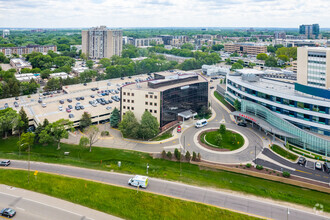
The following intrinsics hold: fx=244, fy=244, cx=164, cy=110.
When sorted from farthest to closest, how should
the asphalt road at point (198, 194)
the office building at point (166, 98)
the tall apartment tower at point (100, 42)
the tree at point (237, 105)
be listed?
1. the tall apartment tower at point (100, 42)
2. the tree at point (237, 105)
3. the office building at point (166, 98)
4. the asphalt road at point (198, 194)

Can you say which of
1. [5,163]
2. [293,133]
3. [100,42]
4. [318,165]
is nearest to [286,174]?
[318,165]

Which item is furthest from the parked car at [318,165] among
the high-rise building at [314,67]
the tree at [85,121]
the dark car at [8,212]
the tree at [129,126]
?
the tree at [85,121]

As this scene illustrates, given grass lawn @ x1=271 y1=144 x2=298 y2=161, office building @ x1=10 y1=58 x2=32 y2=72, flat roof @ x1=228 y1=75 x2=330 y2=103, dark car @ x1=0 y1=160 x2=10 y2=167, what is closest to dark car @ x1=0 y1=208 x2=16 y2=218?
dark car @ x1=0 y1=160 x2=10 y2=167

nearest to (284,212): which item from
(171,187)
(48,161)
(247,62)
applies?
(171,187)

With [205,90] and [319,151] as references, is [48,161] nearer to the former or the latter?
[205,90]

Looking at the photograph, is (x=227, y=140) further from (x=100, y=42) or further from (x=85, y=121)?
(x=100, y=42)

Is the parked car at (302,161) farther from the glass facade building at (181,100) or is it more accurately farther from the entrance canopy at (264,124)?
the glass facade building at (181,100)
